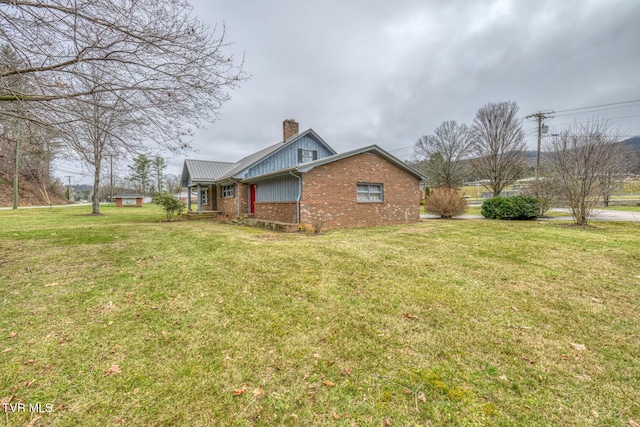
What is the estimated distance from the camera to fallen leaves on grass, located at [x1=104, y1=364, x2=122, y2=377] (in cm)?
250

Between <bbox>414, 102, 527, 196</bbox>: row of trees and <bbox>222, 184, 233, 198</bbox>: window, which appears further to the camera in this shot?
<bbox>414, 102, 527, 196</bbox>: row of trees

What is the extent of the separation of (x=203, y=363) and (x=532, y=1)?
55.8ft

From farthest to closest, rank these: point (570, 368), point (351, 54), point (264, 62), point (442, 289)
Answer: point (351, 54) → point (264, 62) → point (442, 289) → point (570, 368)

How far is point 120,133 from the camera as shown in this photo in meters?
5.53

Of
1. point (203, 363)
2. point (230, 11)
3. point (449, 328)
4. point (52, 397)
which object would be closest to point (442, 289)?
point (449, 328)

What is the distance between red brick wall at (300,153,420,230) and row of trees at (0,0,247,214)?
22.1ft

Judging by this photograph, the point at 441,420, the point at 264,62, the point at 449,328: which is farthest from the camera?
the point at 264,62

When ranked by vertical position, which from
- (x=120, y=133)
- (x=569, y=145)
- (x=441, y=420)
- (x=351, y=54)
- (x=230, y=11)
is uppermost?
(x=351, y=54)

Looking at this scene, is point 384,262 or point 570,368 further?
point 384,262

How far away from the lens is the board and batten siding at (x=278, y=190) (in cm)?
1222

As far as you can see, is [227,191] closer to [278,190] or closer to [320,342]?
[278,190]

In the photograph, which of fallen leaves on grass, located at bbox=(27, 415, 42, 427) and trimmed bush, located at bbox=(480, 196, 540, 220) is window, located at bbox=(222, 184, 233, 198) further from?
trimmed bush, located at bbox=(480, 196, 540, 220)

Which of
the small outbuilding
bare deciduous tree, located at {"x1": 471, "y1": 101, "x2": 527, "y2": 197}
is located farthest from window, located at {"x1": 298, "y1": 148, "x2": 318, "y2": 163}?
the small outbuilding

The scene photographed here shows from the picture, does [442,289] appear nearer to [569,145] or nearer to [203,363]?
[203,363]
